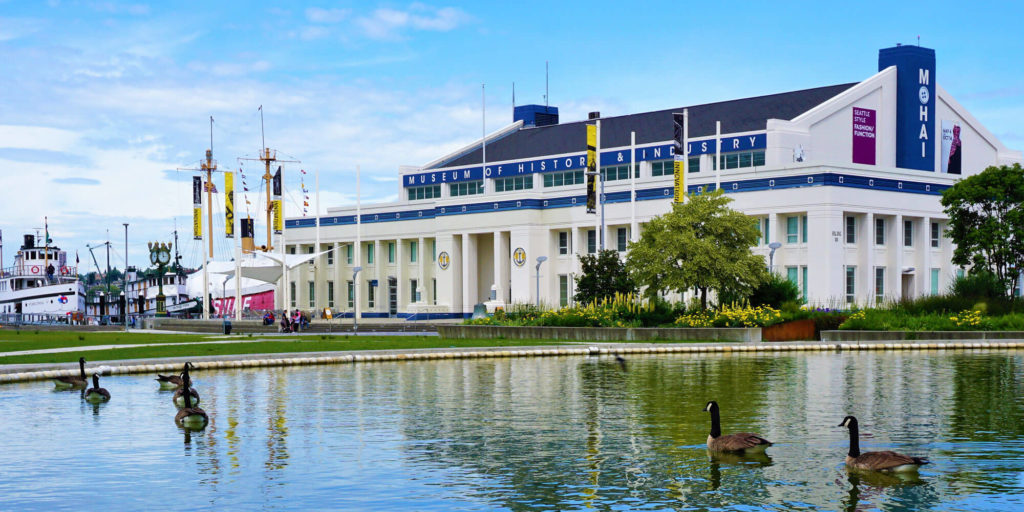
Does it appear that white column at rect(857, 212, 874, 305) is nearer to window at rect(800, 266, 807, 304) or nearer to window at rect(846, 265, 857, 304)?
window at rect(846, 265, 857, 304)

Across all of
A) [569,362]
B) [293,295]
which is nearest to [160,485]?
[569,362]

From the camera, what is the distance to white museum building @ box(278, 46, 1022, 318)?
3054 inches

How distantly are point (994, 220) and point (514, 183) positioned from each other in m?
47.4

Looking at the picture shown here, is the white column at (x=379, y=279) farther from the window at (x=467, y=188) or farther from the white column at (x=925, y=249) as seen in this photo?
the white column at (x=925, y=249)

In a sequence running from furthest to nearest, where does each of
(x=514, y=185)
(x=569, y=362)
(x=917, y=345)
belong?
(x=514, y=185), (x=917, y=345), (x=569, y=362)

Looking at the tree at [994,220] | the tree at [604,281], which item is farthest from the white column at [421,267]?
the tree at [994,220]

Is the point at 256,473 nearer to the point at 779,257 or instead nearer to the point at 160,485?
the point at 160,485

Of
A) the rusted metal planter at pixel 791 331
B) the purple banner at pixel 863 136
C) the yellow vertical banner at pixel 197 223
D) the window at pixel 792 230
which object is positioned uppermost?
the purple banner at pixel 863 136

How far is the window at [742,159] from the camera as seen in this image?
8631cm

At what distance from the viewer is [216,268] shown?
106188 millimetres

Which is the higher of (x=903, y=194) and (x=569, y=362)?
(x=903, y=194)

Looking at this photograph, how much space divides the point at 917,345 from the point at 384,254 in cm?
6477

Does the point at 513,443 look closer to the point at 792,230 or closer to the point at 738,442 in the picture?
the point at 738,442

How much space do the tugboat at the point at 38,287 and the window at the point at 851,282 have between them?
3230 inches
